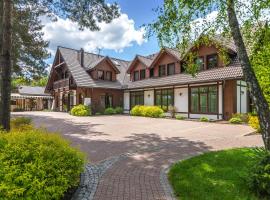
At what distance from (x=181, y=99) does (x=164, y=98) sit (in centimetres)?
267

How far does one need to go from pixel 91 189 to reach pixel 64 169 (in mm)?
1113

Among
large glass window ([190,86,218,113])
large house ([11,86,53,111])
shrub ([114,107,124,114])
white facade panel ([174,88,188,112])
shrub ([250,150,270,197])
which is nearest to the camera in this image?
shrub ([250,150,270,197])

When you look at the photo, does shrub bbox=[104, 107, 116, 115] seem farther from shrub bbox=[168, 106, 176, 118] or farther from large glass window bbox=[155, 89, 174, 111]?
shrub bbox=[168, 106, 176, 118]

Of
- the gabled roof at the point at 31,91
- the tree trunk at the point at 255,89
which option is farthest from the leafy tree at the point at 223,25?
the gabled roof at the point at 31,91

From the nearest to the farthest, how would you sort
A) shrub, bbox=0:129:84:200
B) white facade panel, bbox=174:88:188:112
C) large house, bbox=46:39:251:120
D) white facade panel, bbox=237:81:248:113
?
1. shrub, bbox=0:129:84:200
2. white facade panel, bbox=237:81:248:113
3. large house, bbox=46:39:251:120
4. white facade panel, bbox=174:88:188:112

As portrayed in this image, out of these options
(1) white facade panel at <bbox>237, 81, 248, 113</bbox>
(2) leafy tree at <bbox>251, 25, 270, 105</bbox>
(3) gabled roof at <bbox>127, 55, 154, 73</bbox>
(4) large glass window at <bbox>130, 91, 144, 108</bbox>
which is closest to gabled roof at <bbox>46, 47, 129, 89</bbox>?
(4) large glass window at <bbox>130, 91, 144, 108</bbox>

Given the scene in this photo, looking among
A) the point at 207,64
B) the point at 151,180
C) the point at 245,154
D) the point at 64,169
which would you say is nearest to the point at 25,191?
the point at 64,169

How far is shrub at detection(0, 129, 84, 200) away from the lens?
3893 millimetres

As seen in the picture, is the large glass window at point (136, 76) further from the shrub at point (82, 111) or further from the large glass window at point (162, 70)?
the shrub at point (82, 111)

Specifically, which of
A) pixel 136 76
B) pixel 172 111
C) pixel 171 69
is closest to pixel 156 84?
pixel 171 69

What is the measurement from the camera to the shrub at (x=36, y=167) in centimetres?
389

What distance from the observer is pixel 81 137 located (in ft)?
41.9

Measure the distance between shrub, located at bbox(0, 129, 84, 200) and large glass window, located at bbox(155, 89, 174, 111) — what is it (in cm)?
2109

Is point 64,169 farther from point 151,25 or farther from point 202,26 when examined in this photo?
point 202,26
